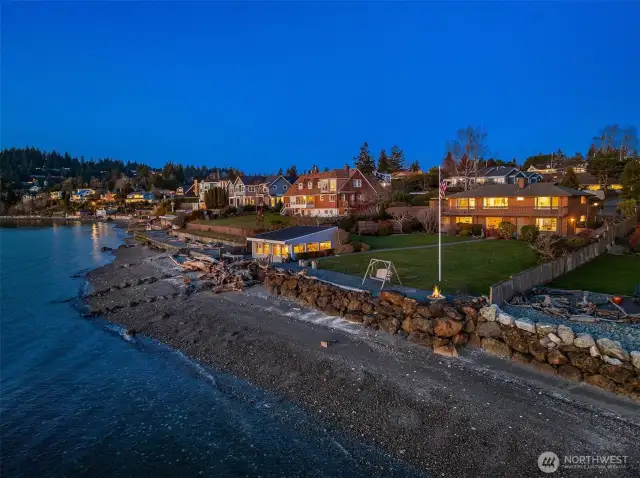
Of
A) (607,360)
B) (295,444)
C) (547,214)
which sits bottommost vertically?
(295,444)

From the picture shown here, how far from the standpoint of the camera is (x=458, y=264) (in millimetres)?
28375

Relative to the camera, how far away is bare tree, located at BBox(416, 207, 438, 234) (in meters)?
48.7

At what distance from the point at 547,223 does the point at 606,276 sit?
21.0 m

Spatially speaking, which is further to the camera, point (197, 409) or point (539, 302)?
point (539, 302)

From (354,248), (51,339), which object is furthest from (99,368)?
(354,248)

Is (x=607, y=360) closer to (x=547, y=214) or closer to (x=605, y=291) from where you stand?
(x=605, y=291)

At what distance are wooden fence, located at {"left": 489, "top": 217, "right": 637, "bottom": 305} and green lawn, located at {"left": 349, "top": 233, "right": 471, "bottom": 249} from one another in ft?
41.8

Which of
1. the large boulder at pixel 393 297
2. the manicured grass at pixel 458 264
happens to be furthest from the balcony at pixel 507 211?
the large boulder at pixel 393 297

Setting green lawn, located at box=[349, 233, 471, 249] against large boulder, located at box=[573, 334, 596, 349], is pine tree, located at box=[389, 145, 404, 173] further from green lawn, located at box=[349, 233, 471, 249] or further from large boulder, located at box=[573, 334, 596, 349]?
large boulder, located at box=[573, 334, 596, 349]

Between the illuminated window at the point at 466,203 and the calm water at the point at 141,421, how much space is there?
40.1m

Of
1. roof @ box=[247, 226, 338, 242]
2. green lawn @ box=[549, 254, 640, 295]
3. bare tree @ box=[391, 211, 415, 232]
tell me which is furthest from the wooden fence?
bare tree @ box=[391, 211, 415, 232]

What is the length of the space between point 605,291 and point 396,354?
12743mm

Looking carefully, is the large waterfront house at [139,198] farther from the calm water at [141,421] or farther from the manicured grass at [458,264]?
the calm water at [141,421]

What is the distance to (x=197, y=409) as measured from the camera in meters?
Answer: 13.6
